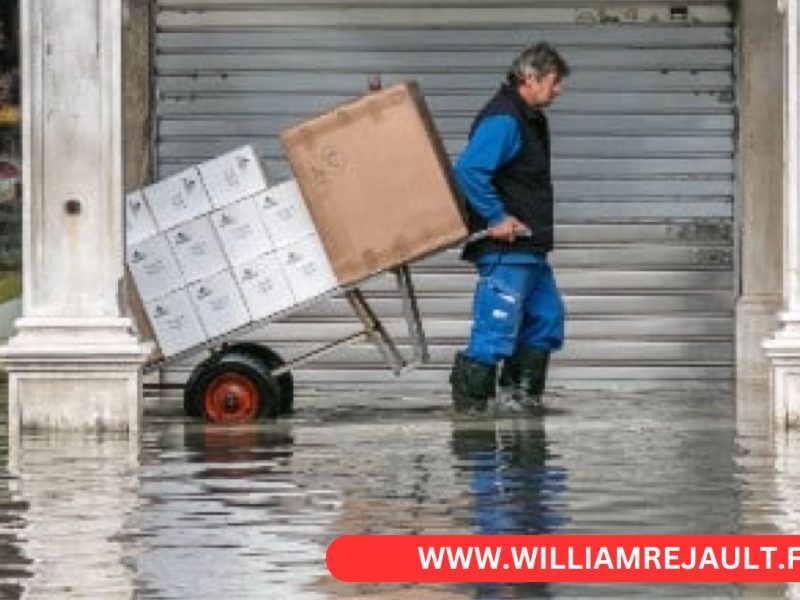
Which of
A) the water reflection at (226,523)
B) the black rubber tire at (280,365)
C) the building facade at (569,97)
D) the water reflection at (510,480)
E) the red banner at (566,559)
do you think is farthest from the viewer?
the building facade at (569,97)

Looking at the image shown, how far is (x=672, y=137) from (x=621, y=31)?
0.78m

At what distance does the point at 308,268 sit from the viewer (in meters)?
18.8

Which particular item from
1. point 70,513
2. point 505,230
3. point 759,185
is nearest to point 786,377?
point 505,230

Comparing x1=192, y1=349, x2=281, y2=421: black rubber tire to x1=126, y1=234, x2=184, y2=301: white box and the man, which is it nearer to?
x1=126, y1=234, x2=184, y2=301: white box

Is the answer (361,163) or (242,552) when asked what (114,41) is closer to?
(361,163)

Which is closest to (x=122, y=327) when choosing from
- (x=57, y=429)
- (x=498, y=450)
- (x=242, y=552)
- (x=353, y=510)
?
(x=57, y=429)

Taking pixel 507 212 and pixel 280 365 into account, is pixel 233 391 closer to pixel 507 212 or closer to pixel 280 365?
pixel 280 365

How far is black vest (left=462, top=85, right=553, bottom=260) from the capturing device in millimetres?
19188

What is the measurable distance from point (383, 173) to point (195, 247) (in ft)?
3.60

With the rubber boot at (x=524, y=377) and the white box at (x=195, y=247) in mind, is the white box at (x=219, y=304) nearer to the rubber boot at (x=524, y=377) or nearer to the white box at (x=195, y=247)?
the white box at (x=195, y=247)

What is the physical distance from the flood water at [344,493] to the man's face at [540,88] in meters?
1.71

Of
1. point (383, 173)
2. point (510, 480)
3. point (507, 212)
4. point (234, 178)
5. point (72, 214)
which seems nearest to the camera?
point (510, 480)

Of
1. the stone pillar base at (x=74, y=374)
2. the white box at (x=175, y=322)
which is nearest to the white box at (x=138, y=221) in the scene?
the white box at (x=175, y=322)

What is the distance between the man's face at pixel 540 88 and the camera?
760 inches
